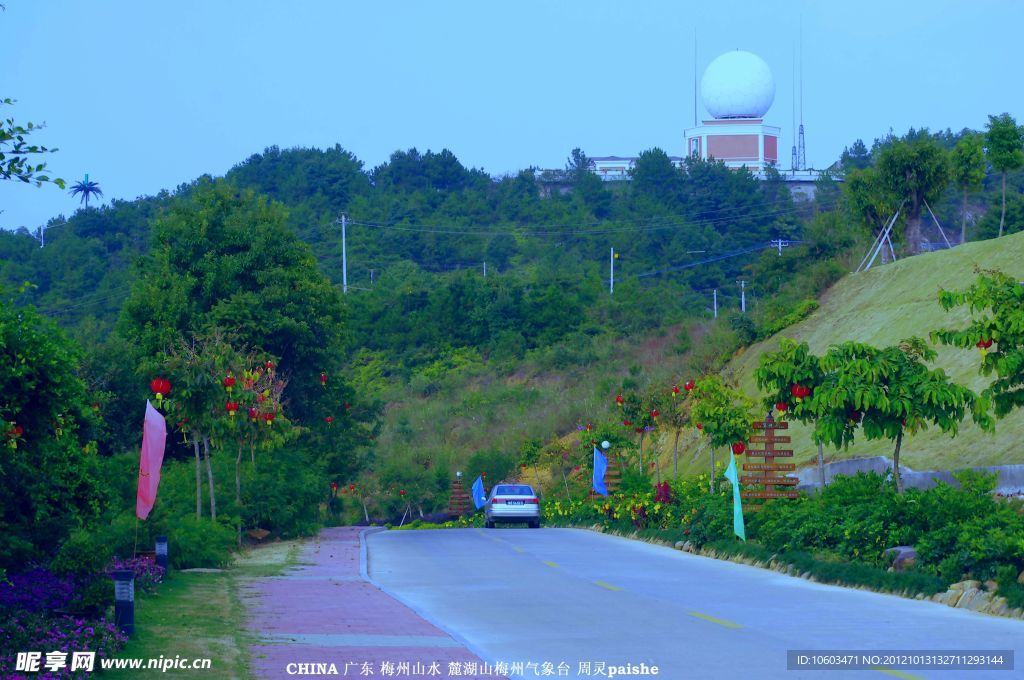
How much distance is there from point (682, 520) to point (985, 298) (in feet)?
35.8

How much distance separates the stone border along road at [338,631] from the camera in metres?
10.9

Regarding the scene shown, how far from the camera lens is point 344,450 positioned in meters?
43.0

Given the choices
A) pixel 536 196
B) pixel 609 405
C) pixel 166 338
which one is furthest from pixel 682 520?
pixel 536 196

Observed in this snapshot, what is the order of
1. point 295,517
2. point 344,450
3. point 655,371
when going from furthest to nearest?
point 655,371
point 344,450
point 295,517

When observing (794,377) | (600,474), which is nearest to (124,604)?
(794,377)

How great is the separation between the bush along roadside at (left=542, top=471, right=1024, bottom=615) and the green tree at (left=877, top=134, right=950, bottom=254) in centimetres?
2743

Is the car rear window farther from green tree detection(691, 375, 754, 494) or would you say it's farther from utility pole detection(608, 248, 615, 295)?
utility pole detection(608, 248, 615, 295)

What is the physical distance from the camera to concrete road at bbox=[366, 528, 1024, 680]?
1106cm

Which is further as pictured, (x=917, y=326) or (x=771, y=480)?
(x=917, y=326)

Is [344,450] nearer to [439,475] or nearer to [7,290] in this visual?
[439,475]

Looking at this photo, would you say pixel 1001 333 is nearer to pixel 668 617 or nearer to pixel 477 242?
pixel 668 617

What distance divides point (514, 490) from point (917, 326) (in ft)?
47.5

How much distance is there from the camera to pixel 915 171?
4897cm

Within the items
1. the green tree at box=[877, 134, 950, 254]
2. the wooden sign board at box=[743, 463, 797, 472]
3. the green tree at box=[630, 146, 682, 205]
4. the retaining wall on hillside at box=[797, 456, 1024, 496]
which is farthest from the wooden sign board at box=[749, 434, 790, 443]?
the green tree at box=[630, 146, 682, 205]
